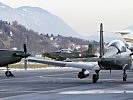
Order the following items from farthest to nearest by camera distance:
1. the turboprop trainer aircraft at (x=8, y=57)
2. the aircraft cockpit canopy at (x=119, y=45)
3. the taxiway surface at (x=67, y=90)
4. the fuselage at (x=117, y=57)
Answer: the turboprop trainer aircraft at (x=8, y=57) → the aircraft cockpit canopy at (x=119, y=45) → the fuselage at (x=117, y=57) → the taxiway surface at (x=67, y=90)

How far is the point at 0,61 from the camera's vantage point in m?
38.9

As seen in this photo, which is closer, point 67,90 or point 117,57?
point 67,90

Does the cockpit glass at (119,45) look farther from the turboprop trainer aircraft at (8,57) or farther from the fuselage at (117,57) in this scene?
the turboprop trainer aircraft at (8,57)

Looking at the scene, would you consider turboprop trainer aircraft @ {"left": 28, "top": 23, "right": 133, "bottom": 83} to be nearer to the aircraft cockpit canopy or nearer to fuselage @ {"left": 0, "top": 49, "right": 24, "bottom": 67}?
the aircraft cockpit canopy

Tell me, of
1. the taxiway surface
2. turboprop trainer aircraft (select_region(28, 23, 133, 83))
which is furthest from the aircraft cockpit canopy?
the taxiway surface

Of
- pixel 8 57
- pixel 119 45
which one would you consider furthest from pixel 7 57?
pixel 119 45

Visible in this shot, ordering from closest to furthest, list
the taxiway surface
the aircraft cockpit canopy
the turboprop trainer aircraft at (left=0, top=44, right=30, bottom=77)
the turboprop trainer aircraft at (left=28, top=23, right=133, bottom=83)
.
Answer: the taxiway surface < the turboprop trainer aircraft at (left=28, top=23, right=133, bottom=83) < the aircraft cockpit canopy < the turboprop trainer aircraft at (left=0, top=44, right=30, bottom=77)

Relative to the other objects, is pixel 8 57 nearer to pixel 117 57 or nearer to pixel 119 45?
pixel 119 45

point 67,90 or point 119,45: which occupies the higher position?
point 119,45

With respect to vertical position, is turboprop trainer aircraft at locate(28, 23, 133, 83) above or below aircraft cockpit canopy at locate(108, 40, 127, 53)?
below

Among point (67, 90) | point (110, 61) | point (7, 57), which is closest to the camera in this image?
point (67, 90)

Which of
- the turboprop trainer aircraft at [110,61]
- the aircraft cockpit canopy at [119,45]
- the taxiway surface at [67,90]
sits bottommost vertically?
the taxiway surface at [67,90]

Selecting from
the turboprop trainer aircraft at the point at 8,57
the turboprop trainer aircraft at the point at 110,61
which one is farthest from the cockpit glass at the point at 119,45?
the turboprop trainer aircraft at the point at 8,57

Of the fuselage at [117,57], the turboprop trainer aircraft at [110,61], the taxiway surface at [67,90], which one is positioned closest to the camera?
the taxiway surface at [67,90]
